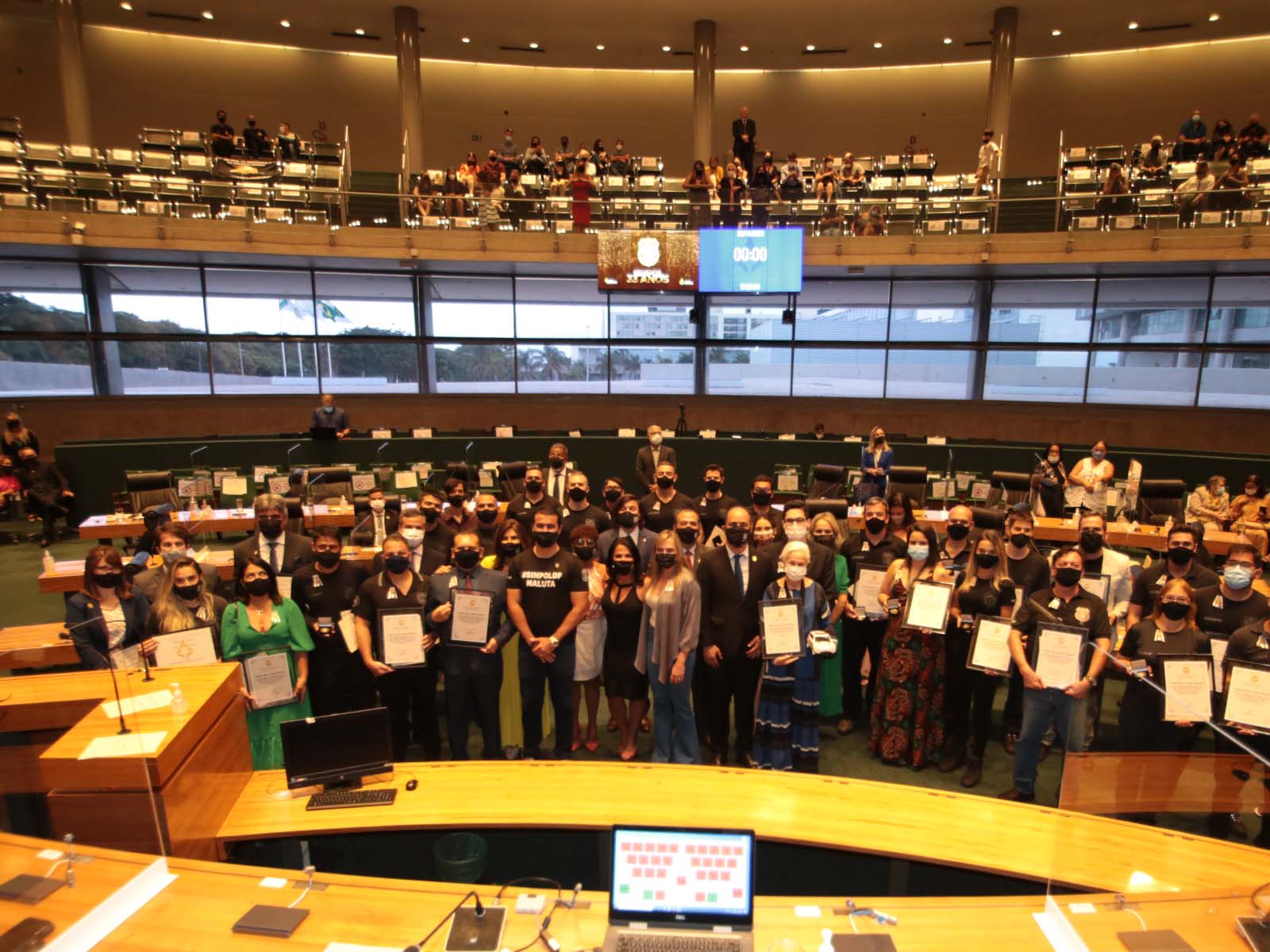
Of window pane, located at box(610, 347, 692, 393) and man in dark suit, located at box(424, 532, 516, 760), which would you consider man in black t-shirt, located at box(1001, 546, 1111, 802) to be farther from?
window pane, located at box(610, 347, 692, 393)

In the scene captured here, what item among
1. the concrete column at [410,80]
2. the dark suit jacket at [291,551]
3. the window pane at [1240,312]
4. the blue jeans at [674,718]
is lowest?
the blue jeans at [674,718]

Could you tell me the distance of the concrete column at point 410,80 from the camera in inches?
662

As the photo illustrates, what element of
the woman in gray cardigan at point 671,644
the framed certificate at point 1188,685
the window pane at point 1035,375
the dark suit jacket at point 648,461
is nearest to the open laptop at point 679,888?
the woman in gray cardigan at point 671,644

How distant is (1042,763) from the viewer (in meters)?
5.70

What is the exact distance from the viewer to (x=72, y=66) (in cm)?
1575

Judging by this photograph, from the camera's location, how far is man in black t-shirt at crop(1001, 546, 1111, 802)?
477 cm

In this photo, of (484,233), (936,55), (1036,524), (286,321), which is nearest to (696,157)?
(484,233)

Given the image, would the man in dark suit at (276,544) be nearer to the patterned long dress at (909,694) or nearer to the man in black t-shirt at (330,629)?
the man in black t-shirt at (330,629)

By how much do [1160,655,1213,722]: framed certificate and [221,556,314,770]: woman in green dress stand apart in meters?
5.61

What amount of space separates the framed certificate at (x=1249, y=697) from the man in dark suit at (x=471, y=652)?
4.60 meters

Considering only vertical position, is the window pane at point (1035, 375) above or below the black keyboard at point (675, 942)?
above

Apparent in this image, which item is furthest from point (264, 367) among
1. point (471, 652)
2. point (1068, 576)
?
point (1068, 576)

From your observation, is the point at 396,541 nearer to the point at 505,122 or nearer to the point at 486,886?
the point at 486,886

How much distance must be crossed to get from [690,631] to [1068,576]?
2.62m
